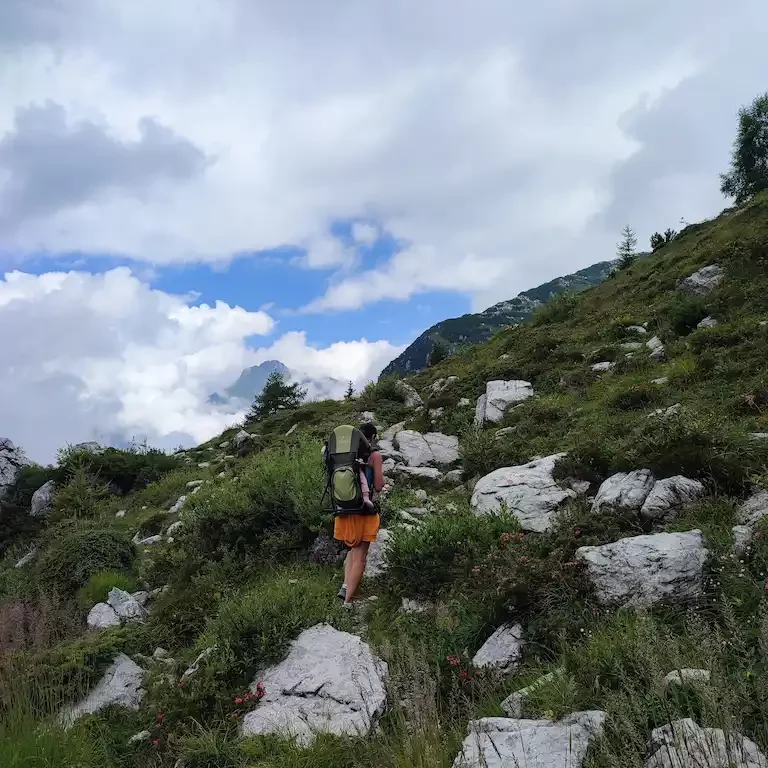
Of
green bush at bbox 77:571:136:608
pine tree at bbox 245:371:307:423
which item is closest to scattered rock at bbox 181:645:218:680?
green bush at bbox 77:571:136:608

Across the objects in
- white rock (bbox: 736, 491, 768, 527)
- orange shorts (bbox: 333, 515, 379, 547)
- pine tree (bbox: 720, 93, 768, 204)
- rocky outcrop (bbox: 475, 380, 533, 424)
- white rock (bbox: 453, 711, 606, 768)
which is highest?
pine tree (bbox: 720, 93, 768, 204)

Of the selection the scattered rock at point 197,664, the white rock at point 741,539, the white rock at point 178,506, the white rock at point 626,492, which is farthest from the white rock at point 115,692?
the white rock at point 178,506

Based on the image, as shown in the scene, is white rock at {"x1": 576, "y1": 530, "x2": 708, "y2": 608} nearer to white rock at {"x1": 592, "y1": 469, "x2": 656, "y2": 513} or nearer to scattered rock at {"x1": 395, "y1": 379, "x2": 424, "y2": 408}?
white rock at {"x1": 592, "y1": 469, "x2": 656, "y2": 513}

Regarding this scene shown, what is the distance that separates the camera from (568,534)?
6168 millimetres

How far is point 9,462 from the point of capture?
66.2ft

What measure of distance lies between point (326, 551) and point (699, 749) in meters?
6.20

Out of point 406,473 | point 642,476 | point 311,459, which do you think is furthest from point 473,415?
point 642,476

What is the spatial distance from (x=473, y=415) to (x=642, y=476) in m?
6.54

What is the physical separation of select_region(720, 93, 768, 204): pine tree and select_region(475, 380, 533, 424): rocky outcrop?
4102 centimetres

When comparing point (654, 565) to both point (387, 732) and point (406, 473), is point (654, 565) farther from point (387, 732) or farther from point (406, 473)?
point (406, 473)

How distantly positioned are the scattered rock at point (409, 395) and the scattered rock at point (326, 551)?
799 centimetres

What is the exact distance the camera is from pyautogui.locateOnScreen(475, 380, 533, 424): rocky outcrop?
492 inches

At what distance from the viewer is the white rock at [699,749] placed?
93.7 inches

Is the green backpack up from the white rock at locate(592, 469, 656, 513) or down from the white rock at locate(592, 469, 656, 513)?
up
